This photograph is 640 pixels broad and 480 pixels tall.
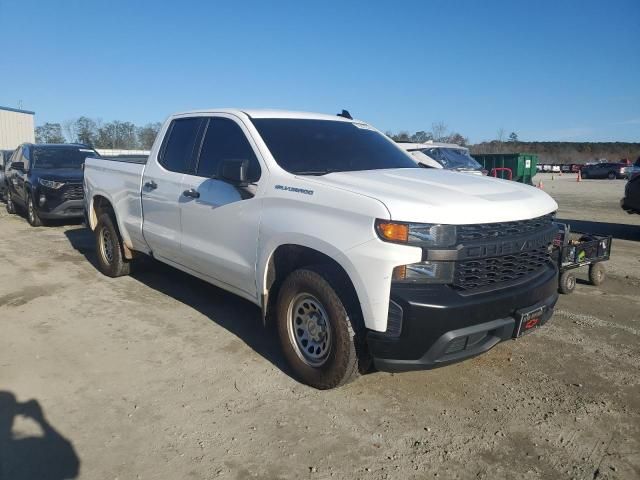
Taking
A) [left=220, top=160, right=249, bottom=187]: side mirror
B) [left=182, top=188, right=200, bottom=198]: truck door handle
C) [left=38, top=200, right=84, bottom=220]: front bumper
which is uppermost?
[left=220, top=160, right=249, bottom=187]: side mirror

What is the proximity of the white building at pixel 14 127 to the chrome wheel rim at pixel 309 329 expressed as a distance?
3803 centimetres

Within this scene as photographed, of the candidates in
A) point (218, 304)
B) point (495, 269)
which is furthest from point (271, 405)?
point (218, 304)

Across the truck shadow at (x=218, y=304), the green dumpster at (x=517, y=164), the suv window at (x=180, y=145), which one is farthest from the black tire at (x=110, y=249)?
the green dumpster at (x=517, y=164)

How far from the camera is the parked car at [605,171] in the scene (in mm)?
39906

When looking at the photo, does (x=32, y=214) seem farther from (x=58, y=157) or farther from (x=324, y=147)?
(x=324, y=147)

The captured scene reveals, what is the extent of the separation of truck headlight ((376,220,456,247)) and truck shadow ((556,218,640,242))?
8.79m

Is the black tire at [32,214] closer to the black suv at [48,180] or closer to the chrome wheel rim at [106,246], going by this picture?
the black suv at [48,180]

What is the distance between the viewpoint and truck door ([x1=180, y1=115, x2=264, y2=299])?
405 centimetres

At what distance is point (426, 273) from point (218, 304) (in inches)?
124

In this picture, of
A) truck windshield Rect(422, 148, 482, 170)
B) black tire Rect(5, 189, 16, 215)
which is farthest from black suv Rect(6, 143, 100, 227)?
truck windshield Rect(422, 148, 482, 170)

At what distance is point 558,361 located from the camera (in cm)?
419

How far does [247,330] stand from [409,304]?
228cm

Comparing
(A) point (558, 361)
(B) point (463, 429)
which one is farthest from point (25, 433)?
(A) point (558, 361)

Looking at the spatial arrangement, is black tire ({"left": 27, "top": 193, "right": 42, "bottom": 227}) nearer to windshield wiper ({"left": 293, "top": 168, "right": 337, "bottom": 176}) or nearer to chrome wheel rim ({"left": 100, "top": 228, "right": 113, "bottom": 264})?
chrome wheel rim ({"left": 100, "top": 228, "right": 113, "bottom": 264})
